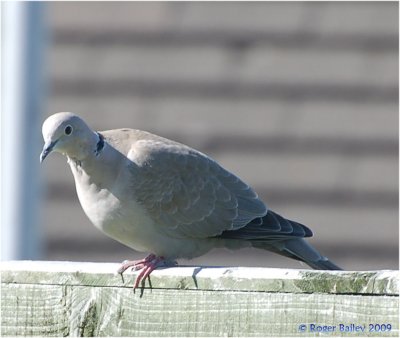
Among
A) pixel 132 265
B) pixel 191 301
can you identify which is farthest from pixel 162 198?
pixel 191 301

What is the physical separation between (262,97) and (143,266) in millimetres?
3254

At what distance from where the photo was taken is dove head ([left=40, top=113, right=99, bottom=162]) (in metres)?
3.90

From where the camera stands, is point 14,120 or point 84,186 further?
point 14,120

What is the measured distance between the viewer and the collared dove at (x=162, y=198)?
13.2ft

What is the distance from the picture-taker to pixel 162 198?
4.20m

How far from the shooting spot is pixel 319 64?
6.47 metres

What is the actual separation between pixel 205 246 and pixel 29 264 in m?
1.29

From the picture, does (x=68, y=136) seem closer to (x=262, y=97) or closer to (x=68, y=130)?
(x=68, y=130)

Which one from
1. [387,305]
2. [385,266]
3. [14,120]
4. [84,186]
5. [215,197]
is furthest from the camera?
[385,266]

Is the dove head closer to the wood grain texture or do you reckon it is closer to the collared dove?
the collared dove

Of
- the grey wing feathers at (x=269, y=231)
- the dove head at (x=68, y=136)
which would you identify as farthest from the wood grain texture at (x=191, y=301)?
the grey wing feathers at (x=269, y=231)

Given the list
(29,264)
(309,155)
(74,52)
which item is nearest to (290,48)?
(309,155)

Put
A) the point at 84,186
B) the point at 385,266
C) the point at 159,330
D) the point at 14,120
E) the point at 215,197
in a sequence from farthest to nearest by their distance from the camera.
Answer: the point at 385,266
the point at 14,120
the point at 215,197
the point at 84,186
the point at 159,330

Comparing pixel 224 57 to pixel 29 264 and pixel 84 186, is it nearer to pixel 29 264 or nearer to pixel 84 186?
pixel 84 186
